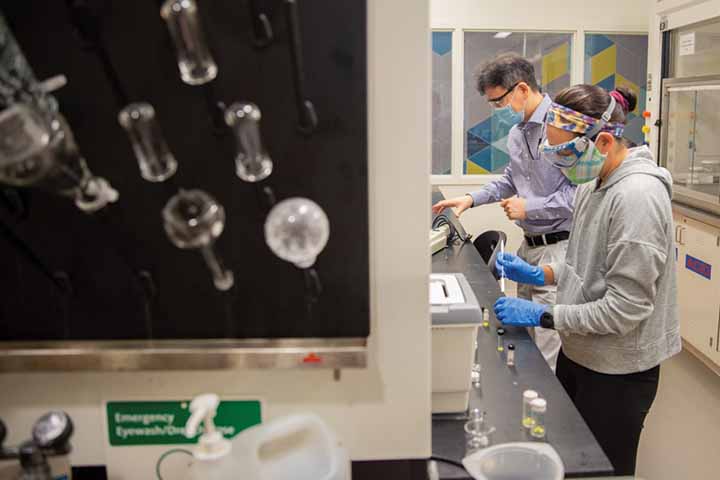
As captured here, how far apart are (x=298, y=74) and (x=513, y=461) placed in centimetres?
84

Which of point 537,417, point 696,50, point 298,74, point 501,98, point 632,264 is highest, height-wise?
point 696,50

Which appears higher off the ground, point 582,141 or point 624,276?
point 582,141

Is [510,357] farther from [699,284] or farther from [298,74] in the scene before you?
[699,284]

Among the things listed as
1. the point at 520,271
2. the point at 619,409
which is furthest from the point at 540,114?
the point at 619,409

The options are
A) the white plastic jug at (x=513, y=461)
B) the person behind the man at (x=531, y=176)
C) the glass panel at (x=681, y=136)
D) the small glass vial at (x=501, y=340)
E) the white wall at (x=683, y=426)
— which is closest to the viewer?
the white plastic jug at (x=513, y=461)

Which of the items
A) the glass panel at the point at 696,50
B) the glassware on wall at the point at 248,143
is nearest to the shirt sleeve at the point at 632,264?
the glassware on wall at the point at 248,143

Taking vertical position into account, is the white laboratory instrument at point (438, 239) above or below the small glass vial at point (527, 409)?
above

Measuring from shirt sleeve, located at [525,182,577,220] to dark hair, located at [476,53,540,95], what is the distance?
541 millimetres

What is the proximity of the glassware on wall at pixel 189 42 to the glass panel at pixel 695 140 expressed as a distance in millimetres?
3284

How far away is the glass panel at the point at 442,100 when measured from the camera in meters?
4.66

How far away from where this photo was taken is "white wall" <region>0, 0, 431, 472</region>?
0.73 metres

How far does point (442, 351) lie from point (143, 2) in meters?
0.83

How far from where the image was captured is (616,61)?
475cm

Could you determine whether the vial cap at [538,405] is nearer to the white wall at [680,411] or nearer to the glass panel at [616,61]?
the white wall at [680,411]
